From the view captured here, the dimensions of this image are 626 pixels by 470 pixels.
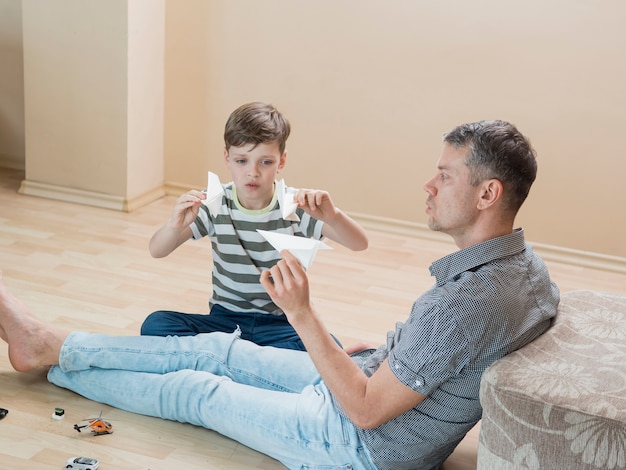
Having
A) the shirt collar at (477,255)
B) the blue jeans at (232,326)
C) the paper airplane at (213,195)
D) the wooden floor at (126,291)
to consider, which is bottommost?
the wooden floor at (126,291)

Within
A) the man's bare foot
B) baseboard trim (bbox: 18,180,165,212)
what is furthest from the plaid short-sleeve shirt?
baseboard trim (bbox: 18,180,165,212)

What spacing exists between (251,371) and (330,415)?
0.31 metres

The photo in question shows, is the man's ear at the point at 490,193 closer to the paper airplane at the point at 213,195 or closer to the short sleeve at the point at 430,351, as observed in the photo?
the short sleeve at the point at 430,351

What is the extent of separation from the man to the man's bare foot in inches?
14.7

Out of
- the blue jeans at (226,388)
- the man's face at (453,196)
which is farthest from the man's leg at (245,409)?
the man's face at (453,196)

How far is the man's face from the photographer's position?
1791mm

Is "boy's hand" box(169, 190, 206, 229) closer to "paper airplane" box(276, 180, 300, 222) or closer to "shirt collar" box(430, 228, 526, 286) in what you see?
"paper airplane" box(276, 180, 300, 222)

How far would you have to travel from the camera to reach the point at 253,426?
199 centimetres

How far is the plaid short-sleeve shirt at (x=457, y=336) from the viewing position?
1.70m

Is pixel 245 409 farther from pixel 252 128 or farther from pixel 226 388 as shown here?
pixel 252 128

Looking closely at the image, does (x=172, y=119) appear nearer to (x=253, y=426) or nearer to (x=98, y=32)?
(x=98, y=32)

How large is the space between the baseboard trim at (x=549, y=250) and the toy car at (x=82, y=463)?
2.09m

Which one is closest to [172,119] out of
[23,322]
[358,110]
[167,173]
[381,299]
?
[167,173]

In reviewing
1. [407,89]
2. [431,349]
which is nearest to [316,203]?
[431,349]
